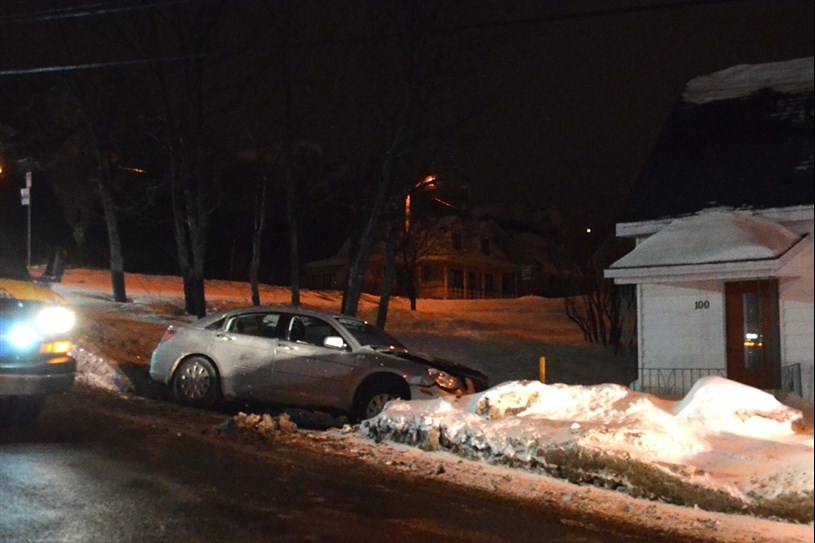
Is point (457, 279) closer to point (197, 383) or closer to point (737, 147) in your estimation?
point (197, 383)

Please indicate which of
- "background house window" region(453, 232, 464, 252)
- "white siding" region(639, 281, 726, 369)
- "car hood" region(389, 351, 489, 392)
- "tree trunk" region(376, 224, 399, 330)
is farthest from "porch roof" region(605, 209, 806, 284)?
"background house window" region(453, 232, 464, 252)

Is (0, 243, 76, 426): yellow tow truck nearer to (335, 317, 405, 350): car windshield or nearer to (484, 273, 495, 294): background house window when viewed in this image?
(335, 317, 405, 350): car windshield

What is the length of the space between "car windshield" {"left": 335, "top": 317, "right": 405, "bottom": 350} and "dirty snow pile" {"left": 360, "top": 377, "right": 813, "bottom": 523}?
1.63 metres

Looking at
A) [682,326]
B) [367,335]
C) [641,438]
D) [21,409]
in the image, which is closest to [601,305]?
[682,326]

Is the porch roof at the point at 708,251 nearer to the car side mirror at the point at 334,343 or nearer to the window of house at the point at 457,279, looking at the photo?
the car side mirror at the point at 334,343

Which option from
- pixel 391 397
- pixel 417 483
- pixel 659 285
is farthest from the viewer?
pixel 659 285

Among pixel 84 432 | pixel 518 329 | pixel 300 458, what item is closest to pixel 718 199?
pixel 300 458

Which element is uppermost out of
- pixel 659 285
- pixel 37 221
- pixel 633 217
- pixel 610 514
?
pixel 37 221

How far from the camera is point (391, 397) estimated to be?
11.5m

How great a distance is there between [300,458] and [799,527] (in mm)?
4915

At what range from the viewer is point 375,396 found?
37.7ft

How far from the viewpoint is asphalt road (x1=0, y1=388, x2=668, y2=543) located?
6.60m

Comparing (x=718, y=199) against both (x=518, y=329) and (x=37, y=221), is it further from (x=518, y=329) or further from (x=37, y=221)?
(x=37, y=221)

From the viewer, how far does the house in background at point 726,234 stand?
4.90m
